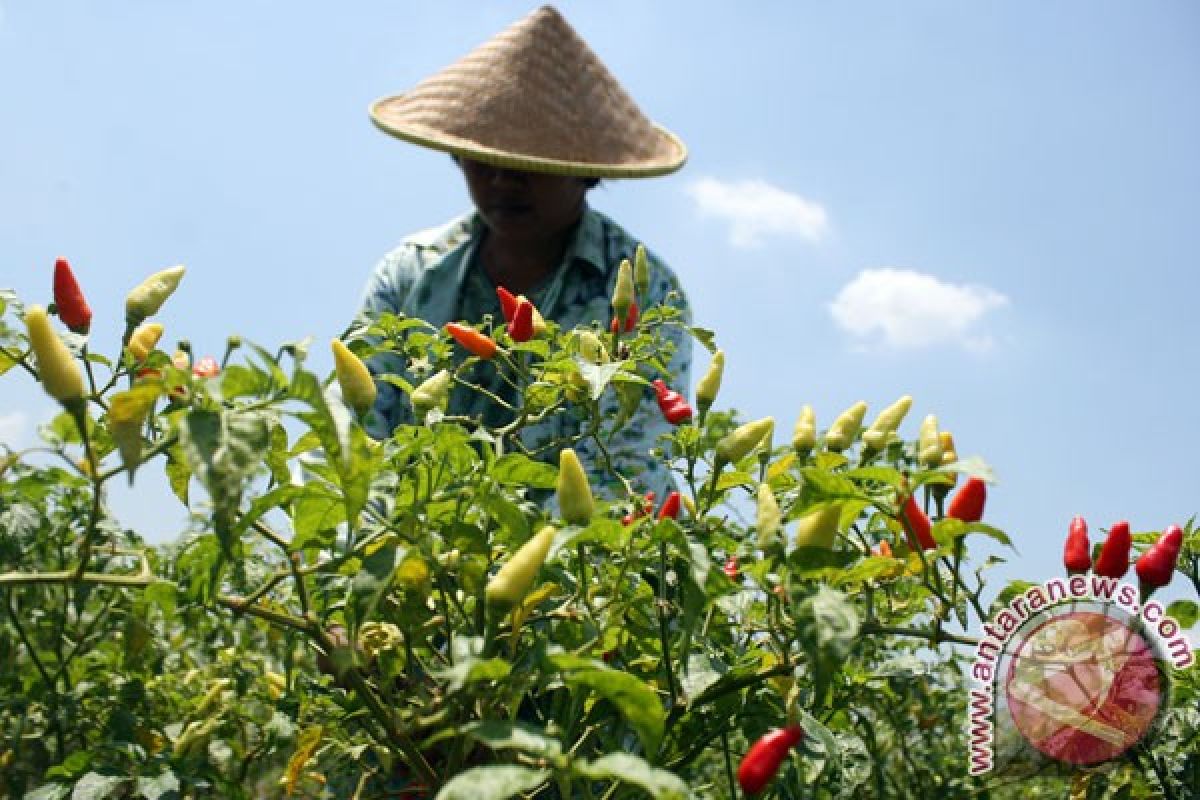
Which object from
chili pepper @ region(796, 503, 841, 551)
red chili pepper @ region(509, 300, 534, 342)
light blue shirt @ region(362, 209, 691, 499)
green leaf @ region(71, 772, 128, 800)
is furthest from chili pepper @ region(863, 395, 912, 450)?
light blue shirt @ region(362, 209, 691, 499)

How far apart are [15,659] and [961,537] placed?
2.32 meters

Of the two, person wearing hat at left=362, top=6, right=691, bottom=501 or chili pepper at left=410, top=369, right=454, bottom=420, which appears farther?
person wearing hat at left=362, top=6, right=691, bottom=501

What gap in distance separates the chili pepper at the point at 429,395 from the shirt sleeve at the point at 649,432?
0.77 m

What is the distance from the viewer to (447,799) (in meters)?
0.82

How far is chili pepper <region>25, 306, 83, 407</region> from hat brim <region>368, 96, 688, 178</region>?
6.93ft

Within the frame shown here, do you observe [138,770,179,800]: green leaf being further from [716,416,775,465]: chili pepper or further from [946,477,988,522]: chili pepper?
[946,477,988,522]: chili pepper

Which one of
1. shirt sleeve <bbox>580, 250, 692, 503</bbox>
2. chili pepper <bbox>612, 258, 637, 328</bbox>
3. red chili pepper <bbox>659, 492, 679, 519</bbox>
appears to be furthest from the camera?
shirt sleeve <bbox>580, 250, 692, 503</bbox>

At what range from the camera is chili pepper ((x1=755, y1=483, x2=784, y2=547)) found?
99 centimetres

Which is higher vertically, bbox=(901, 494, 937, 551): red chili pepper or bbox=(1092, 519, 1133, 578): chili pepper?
bbox=(901, 494, 937, 551): red chili pepper

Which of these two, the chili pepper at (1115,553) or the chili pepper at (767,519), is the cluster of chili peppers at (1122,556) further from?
the chili pepper at (767,519)

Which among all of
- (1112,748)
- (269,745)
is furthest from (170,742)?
(1112,748)

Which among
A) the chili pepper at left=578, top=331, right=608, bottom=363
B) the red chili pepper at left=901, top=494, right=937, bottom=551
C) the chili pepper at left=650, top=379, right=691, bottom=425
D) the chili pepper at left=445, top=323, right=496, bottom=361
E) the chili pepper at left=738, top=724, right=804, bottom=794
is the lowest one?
the chili pepper at left=738, top=724, right=804, bottom=794

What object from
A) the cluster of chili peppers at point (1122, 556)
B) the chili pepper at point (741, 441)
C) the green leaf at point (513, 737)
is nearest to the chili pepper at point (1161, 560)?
the cluster of chili peppers at point (1122, 556)

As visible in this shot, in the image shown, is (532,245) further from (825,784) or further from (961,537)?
(961,537)
